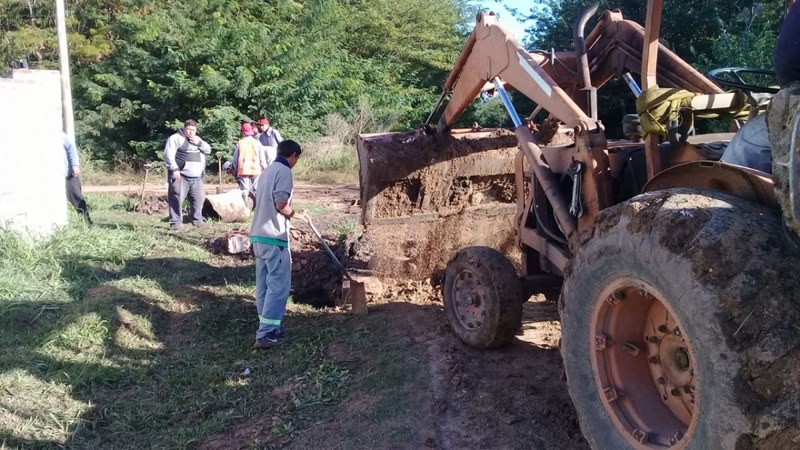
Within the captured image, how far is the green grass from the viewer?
4625 millimetres

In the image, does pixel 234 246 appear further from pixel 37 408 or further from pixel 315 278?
pixel 37 408

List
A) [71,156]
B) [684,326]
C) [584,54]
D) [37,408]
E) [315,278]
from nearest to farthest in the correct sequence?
[684,326], [584,54], [37,408], [315,278], [71,156]

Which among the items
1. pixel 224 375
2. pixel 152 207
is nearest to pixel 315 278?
pixel 224 375

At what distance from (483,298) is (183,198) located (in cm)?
693

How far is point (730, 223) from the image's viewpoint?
249 centimetres

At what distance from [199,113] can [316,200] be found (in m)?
7.60

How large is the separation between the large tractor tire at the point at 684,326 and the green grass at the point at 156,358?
143 cm

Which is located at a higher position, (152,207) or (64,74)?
(64,74)

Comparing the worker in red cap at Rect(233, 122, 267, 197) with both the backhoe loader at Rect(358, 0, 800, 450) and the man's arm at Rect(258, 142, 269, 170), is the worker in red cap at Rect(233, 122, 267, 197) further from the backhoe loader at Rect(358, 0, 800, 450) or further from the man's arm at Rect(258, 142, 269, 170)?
the backhoe loader at Rect(358, 0, 800, 450)

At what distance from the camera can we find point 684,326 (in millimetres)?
2498

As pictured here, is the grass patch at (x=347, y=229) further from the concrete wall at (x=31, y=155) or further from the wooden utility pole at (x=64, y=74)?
the wooden utility pole at (x=64, y=74)

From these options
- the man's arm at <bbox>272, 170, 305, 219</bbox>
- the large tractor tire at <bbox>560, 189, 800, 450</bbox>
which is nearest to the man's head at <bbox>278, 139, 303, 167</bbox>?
the man's arm at <bbox>272, 170, 305, 219</bbox>

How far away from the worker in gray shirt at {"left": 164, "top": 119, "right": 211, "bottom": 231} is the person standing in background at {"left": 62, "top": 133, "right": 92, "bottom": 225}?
1.23m

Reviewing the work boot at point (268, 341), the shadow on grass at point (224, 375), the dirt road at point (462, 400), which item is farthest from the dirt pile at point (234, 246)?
the dirt road at point (462, 400)
